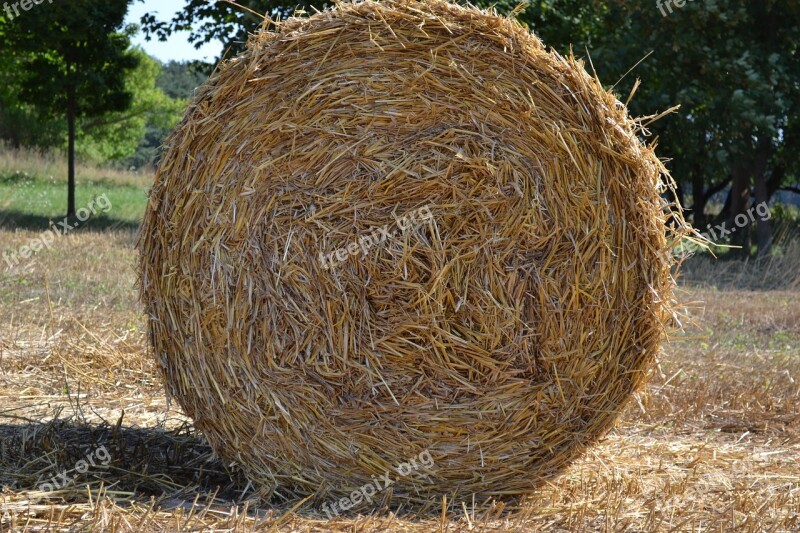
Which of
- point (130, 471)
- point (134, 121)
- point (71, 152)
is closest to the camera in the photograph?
point (130, 471)

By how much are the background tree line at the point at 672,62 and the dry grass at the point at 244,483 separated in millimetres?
4498

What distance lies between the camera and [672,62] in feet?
43.0

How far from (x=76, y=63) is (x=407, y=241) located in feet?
54.1

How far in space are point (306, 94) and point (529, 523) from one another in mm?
1863

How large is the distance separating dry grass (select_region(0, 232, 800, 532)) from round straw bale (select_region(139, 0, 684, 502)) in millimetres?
354

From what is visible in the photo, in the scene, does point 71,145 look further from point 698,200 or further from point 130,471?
point 130,471

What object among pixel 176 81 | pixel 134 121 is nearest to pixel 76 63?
pixel 134 121

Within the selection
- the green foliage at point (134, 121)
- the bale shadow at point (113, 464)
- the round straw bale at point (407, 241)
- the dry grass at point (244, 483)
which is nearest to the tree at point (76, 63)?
the dry grass at point (244, 483)

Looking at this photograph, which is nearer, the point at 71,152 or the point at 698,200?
the point at 71,152

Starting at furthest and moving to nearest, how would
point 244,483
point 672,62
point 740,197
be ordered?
point 740,197 < point 672,62 < point 244,483

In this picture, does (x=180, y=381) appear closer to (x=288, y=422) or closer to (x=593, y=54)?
(x=288, y=422)

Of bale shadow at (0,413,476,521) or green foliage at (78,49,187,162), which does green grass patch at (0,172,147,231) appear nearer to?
bale shadow at (0,413,476,521)

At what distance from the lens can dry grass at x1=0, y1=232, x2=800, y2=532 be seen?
3143 millimetres

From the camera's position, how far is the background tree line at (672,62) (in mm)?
12711
